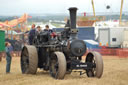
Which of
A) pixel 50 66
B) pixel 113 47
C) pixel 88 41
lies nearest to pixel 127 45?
pixel 113 47

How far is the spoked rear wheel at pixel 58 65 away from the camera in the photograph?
29.3 feet

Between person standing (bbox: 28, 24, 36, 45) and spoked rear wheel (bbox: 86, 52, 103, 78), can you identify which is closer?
spoked rear wheel (bbox: 86, 52, 103, 78)

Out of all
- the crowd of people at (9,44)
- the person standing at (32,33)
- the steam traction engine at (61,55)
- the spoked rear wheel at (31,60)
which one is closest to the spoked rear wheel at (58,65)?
the steam traction engine at (61,55)

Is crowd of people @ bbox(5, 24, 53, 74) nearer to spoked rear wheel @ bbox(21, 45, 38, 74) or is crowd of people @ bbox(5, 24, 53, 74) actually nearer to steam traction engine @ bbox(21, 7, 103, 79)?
steam traction engine @ bbox(21, 7, 103, 79)

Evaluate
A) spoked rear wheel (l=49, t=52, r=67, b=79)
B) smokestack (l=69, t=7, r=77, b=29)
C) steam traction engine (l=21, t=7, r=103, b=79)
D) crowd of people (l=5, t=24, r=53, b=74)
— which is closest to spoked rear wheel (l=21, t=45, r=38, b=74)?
steam traction engine (l=21, t=7, r=103, b=79)

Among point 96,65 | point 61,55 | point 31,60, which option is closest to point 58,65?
point 61,55

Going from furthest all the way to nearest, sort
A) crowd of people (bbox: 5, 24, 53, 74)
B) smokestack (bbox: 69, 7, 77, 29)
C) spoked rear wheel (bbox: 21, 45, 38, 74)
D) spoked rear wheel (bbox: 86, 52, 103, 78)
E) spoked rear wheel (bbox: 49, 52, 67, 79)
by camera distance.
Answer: crowd of people (bbox: 5, 24, 53, 74) → spoked rear wheel (bbox: 21, 45, 38, 74) → smokestack (bbox: 69, 7, 77, 29) → spoked rear wheel (bbox: 86, 52, 103, 78) → spoked rear wheel (bbox: 49, 52, 67, 79)

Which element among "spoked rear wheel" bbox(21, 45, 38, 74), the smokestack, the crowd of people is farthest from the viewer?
the crowd of people

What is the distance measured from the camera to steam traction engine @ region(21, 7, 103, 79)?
9398 mm

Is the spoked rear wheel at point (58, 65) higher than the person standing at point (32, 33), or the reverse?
the person standing at point (32, 33)

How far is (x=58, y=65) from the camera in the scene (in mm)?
9016

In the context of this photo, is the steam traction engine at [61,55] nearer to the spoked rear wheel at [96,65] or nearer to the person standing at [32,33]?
the spoked rear wheel at [96,65]

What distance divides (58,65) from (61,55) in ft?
1.08

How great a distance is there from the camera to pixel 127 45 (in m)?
26.2
